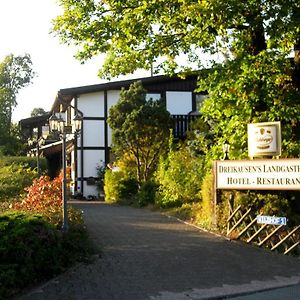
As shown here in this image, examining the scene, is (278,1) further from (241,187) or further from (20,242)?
(20,242)

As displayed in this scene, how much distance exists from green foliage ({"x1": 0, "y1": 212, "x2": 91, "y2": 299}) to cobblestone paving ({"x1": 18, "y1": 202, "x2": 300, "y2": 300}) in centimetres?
26

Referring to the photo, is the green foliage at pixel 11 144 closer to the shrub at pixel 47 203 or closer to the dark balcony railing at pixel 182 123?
the dark balcony railing at pixel 182 123

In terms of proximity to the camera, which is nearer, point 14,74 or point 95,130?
point 95,130

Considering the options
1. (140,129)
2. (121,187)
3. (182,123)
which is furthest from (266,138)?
(182,123)

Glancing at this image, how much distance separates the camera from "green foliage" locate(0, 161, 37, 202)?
60.5 feet

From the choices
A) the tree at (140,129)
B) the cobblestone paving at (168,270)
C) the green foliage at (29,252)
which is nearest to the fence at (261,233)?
the cobblestone paving at (168,270)

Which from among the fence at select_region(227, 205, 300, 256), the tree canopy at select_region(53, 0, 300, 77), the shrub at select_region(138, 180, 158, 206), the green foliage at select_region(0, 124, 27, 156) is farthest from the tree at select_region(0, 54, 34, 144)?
the fence at select_region(227, 205, 300, 256)

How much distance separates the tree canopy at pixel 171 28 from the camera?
498 inches

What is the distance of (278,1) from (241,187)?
182 inches

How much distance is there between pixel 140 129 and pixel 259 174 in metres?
11.9

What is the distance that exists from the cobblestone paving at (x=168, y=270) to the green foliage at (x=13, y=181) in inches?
205

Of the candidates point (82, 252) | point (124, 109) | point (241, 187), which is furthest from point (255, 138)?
point (124, 109)

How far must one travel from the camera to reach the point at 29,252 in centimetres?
905

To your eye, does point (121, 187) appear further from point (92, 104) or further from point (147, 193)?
point (92, 104)
